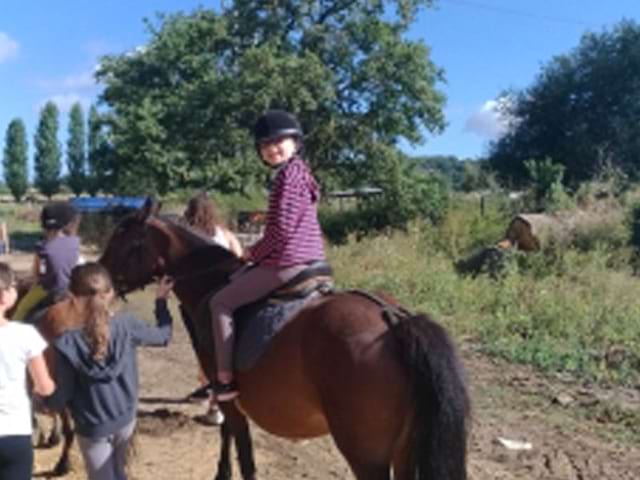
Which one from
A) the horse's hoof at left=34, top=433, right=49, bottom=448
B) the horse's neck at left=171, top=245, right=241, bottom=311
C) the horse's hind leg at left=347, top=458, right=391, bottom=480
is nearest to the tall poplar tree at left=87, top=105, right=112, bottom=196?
the horse's hoof at left=34, top=433, right=49, bottom=448

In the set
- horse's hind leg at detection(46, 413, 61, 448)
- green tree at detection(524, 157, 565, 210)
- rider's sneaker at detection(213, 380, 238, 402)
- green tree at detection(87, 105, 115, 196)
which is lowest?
horse's hind leg at detection(46, 413, 61, 448)

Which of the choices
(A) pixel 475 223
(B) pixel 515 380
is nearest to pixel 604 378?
(B) pixel 515 380

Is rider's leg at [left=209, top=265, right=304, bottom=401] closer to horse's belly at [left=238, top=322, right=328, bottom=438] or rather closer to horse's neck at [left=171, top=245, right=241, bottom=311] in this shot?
horse's belly at [left=238, top=322, right=328, bottom=438]

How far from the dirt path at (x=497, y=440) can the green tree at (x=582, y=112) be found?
998 inches

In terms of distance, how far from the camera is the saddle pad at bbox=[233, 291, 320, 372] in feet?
13.7

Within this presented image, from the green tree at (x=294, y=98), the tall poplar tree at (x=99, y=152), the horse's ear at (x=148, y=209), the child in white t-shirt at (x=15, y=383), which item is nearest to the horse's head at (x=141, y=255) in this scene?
the horse's ear at (x=148, y=209)

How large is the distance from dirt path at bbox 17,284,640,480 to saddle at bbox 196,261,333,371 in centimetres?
167

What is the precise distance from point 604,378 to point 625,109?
91.2ft

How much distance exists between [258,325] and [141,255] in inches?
61.0

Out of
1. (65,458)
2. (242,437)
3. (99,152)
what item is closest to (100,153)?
(99,152)

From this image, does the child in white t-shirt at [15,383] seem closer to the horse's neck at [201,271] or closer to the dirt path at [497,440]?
the horse's neck at [201,271]

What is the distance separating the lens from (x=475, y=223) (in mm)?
18578

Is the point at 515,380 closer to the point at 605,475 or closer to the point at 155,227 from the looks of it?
the point at 605,475

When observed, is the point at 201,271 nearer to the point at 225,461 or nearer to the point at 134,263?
the point at 134,263
